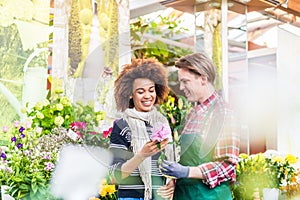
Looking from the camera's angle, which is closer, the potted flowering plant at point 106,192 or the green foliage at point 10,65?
the potted flowering plant at point 106,192

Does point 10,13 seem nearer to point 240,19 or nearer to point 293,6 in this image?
point 240,19

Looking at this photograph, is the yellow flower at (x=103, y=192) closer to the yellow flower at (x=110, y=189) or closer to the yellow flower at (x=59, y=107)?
the yellow flower at (x=110, y=189)

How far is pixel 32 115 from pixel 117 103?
14.3 inches

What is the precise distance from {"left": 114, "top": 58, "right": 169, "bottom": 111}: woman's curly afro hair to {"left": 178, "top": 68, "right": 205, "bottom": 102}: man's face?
55 millimetres

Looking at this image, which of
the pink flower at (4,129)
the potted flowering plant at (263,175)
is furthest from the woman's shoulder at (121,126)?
the potted flowering plant at (263,175)

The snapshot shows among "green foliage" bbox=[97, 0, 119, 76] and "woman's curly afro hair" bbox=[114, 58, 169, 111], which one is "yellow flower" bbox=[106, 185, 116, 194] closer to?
"woman's curly afro hair" bbox=[114, 58, 169, 111]

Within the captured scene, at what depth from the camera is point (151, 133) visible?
1.15 meters

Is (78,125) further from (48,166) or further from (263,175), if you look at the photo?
(263,175)

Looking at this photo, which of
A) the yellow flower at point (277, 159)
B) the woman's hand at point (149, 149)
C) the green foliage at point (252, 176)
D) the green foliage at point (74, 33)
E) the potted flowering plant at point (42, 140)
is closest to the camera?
the woman's hand at point (149, 149)

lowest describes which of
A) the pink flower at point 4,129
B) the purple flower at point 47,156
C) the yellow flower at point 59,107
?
the purple flower at point 47,156

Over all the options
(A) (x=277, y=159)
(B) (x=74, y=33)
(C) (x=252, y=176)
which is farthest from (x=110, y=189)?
(A) (x=277, y=159)

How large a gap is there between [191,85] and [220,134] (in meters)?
0.15

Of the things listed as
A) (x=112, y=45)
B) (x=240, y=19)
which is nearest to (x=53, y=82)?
(x=112, y=45)

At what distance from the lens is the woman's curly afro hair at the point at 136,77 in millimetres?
1148
